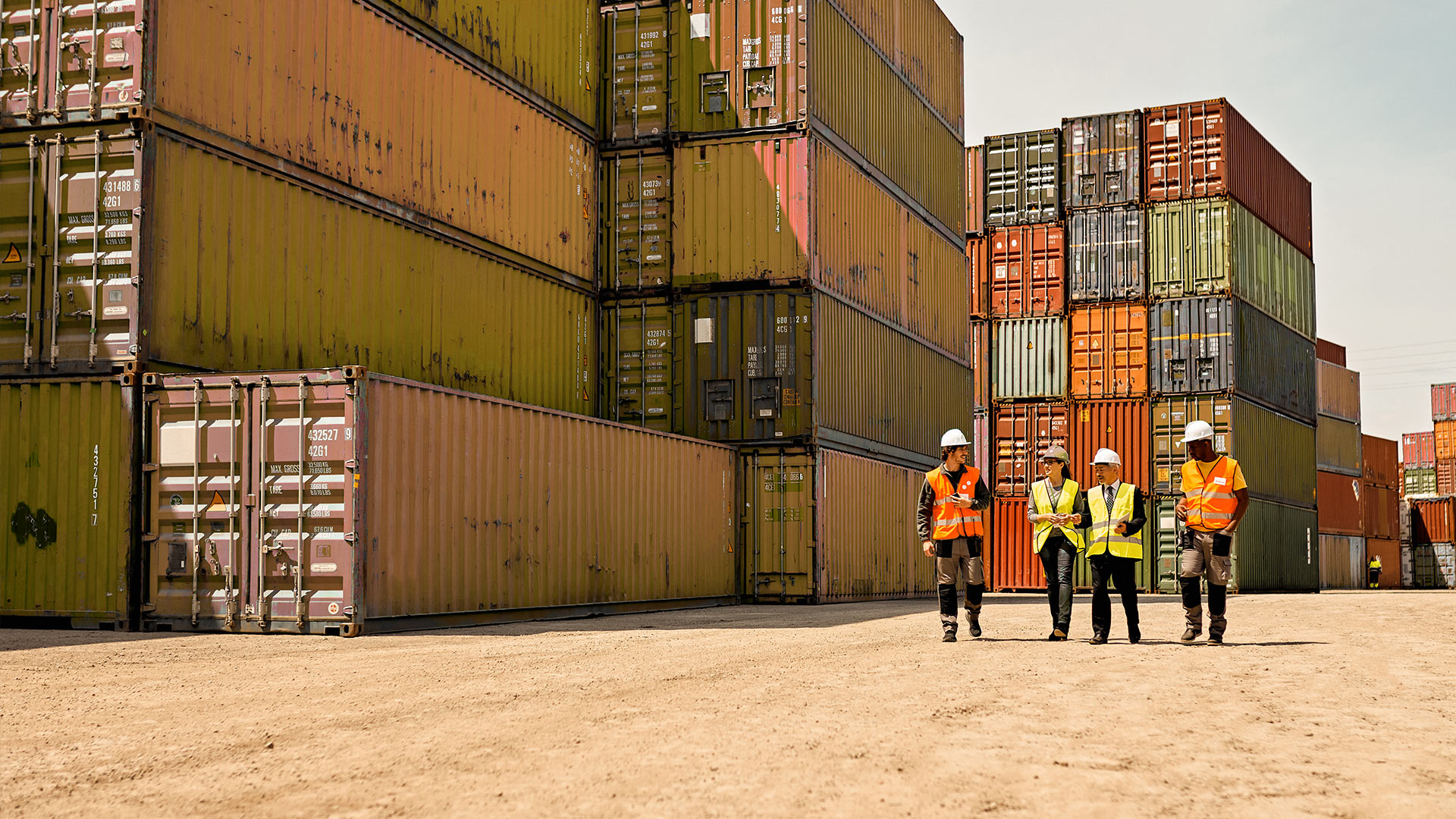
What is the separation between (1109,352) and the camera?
30.3 m

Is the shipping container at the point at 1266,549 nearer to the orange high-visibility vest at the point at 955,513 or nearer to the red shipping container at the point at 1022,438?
the red shipping container at the point at 1022,438

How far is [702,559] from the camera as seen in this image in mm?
19703

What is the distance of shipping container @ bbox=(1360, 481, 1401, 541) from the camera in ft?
159

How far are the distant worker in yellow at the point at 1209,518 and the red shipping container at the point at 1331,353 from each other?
40232 mm

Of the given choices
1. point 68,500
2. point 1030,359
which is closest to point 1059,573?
point 68,500

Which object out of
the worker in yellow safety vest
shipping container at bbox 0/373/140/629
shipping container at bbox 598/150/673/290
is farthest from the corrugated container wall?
shipping container at bbox 0/373/140/629

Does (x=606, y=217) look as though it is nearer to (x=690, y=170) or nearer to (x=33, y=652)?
(x=690, y=170)

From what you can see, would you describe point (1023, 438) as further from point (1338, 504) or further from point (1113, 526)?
point (1338, 504)

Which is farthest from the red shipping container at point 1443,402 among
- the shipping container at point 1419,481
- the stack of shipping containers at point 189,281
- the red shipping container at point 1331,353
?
the stack of shipping containers at point 189,281

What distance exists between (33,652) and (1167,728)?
328 inches

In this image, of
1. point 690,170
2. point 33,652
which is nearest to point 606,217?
point 690,170

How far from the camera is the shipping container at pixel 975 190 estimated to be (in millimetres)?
31719

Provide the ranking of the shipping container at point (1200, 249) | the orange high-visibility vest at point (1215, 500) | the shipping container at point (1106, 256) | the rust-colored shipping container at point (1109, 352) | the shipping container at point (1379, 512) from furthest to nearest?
the shipping container at point (1379, 512)
the shipping container at point (1106, 256)
the rust-colored shipping container at point (1109, 352)
the shipping container at point (1200, 249)
the orange high-visibility vest at point (1215, 500)

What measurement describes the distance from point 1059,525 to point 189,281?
8387mm
